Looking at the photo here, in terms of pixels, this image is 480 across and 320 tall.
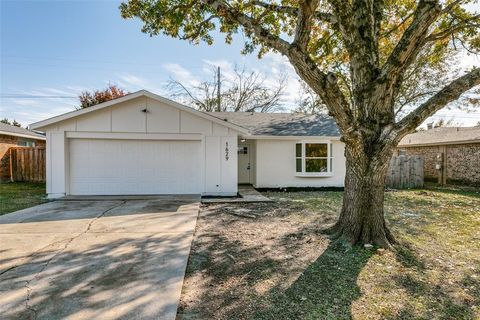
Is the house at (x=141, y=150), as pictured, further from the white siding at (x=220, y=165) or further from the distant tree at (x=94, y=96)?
the distant tree at (x=94, y=96)

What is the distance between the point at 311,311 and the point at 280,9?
21.8 ft

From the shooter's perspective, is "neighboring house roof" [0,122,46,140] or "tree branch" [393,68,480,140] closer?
"tree branch" [393,68,480,140]

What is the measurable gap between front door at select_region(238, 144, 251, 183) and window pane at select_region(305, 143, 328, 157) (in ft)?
9.68

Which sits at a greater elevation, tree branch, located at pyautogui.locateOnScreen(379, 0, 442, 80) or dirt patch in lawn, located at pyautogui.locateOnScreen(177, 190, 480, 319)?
tree branch, located at pyautogui.locateOnScreen(379, 0, 442, 80)

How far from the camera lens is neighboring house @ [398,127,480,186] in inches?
555

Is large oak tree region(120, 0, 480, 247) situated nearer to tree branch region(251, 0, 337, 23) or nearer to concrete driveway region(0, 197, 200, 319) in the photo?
tree branch region(251, 0, 337, 23)

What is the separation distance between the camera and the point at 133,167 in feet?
32.5

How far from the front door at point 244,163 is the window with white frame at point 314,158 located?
251 cm

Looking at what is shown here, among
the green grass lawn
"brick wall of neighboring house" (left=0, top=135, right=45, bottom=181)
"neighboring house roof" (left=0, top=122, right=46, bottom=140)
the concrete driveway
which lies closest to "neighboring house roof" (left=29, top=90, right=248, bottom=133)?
the green grass lawn

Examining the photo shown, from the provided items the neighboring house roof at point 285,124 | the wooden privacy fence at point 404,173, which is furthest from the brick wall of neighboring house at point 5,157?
the wooden privacy fence at point 404,173

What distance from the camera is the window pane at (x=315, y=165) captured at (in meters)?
12.5

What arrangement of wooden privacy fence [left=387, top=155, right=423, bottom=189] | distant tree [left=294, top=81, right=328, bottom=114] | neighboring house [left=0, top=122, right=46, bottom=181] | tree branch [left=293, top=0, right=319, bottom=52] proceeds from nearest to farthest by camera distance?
tree branch [left=293, top=0, right=319, bottom=52] → neighboring house [left=0, top=122, right=46, bottom=181] → wooden privacy fence [left=387, top=155, right=423, bottom=189] → distant tree [left=294, top=81, right=328, bottom=114]

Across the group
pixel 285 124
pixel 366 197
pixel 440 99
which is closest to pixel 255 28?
pixel 440 99

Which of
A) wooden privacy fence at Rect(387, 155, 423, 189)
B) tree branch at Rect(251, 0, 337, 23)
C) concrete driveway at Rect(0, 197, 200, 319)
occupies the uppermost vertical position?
tree branch at Rect(251, 0, 337, 23)
